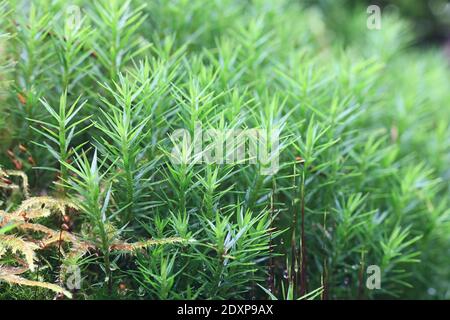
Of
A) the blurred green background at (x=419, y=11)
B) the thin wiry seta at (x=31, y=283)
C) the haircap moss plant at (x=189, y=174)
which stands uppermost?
the blurred green background at (x=419, y=11)

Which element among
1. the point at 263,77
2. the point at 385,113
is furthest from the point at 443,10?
the point at 263,77

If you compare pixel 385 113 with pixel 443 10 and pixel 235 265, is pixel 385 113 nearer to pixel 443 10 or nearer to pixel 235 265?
pixel 235 265

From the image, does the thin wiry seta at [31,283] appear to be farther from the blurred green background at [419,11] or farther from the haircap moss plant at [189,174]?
the blurred green background at [419,11]

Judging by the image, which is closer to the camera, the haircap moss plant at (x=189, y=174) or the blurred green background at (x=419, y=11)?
the haircap moss plant at (x=189, y=174)

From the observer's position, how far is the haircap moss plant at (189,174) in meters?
1.04

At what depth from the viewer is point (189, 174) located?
1.04m

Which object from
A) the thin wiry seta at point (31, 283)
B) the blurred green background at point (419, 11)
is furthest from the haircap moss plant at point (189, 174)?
the blurred green background at point (419, 11)

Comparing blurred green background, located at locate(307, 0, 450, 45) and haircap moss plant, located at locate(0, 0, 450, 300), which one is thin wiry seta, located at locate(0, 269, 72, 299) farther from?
blurred green background, located at locate(307, 0, 450, 45)

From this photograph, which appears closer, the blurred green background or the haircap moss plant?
the haircap moss plant

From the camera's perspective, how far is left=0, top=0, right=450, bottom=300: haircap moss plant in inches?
41.0

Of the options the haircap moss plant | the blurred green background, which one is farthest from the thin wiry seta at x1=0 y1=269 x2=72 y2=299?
the blurred green background

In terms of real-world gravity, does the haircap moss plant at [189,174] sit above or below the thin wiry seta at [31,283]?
above

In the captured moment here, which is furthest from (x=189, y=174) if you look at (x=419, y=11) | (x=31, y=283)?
(x=419, y=11)
